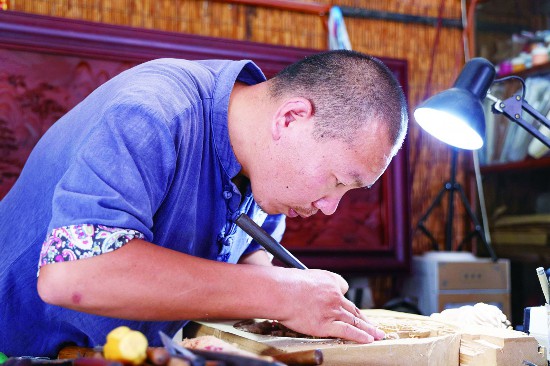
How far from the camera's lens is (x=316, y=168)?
1299 mm

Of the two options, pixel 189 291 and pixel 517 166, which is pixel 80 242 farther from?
pixel 517 166

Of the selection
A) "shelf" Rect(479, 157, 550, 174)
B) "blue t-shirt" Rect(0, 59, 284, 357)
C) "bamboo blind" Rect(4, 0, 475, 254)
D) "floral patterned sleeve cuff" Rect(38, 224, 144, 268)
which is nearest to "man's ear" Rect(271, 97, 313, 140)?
"blue t-shirt" Rect(0, 59, 284, 357)

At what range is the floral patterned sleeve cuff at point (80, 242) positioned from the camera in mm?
1010

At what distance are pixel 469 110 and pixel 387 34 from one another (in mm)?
2220

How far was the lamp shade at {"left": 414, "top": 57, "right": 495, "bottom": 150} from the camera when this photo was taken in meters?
1.57

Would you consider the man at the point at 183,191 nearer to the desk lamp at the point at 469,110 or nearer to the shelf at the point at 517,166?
the desk lamp at the point at 469,110

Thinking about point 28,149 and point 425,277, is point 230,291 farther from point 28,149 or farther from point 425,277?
point 425,277

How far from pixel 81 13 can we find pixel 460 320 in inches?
97.4

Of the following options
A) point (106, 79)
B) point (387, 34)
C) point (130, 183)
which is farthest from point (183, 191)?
point (387, 34)

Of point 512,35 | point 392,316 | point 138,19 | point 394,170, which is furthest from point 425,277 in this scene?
point 138,19

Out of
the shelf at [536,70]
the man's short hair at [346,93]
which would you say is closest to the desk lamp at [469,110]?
the man's short hair at [346,93]

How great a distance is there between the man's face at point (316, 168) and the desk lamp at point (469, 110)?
34cm

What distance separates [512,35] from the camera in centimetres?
356

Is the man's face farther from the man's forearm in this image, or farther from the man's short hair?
the man's forearm
